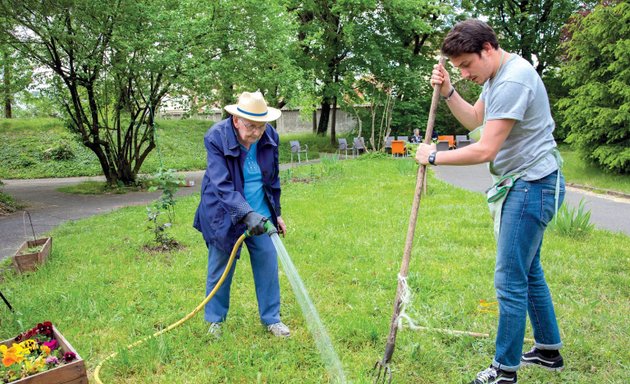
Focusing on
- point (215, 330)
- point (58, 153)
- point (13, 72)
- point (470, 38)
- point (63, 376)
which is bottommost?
point (58, 153)

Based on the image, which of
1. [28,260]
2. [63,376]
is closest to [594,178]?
[28,260]

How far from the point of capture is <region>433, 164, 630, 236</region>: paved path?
704cm

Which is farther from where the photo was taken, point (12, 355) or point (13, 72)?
point (13, 72)

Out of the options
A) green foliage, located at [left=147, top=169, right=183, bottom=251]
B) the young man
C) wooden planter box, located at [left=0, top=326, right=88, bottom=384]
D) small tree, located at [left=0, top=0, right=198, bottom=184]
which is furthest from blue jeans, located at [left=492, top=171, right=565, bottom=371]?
small tree, located at [left=0, top=0, right=198, bottom=184]

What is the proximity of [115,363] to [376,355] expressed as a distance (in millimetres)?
1663

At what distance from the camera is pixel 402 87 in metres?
22.0

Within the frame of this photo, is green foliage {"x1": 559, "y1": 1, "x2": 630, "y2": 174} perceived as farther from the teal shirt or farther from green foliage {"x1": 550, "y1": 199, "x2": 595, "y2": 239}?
the teal shirt

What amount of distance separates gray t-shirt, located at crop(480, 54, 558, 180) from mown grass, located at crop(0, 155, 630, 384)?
1.30m

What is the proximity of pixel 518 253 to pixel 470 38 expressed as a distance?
1.10 metres

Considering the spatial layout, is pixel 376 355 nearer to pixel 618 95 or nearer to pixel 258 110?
pixel 258 110

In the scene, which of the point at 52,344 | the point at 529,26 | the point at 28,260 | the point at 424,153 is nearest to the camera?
the point at 424,153

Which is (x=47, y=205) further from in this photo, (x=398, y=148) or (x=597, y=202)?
(x=398, y=148)

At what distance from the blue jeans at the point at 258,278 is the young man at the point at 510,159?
1.33 metres

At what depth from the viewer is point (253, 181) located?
3.31 meters
